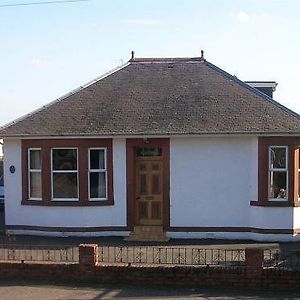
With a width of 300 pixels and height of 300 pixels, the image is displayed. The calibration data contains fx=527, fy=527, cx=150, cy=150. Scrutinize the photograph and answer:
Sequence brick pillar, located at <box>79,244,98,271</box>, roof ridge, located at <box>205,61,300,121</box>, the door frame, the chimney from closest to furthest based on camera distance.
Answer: brick pillar, located at <box>79,244,98,271</box> < the door frame < roof ridge, located at <box>205,61,300,121</box> < the chimney

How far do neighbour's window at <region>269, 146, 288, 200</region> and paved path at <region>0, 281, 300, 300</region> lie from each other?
597 cm

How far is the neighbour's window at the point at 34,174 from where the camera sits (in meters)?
17.2

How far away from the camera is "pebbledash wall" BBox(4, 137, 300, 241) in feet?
53.2

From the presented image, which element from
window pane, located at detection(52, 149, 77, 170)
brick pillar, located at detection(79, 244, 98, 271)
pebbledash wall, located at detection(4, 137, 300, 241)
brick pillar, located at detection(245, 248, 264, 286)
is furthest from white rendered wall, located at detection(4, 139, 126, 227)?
brick pillar, located at detection(245, 248, 264, 286)

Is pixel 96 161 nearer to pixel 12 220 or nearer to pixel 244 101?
pixel 12 220

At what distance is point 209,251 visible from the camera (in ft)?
44.2

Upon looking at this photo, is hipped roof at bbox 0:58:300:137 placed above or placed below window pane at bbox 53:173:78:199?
above

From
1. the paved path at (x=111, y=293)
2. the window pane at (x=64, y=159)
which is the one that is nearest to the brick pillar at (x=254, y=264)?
the paved path at (x=111, y=293)

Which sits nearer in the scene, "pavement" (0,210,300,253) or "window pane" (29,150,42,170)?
"pavement" (0,210,300,253)

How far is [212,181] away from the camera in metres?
16.5

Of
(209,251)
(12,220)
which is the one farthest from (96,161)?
(209,251)

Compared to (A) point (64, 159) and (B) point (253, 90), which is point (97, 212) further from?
(B) point (253, 90)

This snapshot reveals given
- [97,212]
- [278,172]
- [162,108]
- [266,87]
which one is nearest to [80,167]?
[97,212]

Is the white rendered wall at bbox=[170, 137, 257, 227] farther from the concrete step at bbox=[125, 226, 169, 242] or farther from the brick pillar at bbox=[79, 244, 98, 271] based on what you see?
the brick pillar at bbox=[79, 244, 98, 271]
